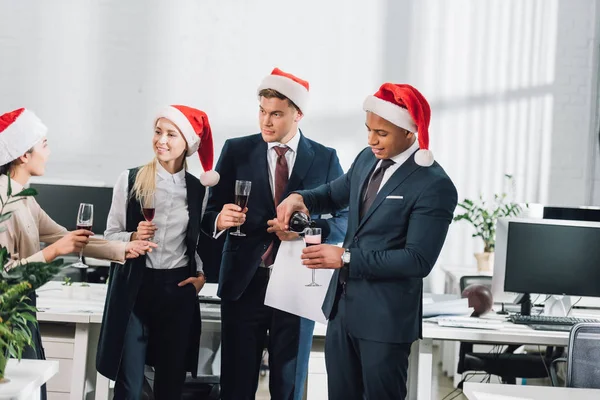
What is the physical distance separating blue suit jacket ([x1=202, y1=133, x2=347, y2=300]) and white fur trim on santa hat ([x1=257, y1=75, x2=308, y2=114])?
156 millimetres

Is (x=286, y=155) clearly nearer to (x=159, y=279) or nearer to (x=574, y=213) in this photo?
(x=159, y=279)

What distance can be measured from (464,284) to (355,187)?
2.04 metres

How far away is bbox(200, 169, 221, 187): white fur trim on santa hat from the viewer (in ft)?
10.5

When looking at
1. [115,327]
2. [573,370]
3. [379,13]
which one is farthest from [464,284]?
[379,13]

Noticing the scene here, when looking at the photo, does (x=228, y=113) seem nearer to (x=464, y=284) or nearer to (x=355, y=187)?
(x=464, y=284)

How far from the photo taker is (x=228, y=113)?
22.2 feet

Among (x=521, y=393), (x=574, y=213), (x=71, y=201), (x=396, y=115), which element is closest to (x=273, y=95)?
(x=396, y=115)

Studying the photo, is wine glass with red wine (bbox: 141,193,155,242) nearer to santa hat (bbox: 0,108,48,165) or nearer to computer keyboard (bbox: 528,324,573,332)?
santa hat (bbox: 0,108,48,165)

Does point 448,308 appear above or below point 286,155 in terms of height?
below

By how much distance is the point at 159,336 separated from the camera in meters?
3.08

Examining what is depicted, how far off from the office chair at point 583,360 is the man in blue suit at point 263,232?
97 cm

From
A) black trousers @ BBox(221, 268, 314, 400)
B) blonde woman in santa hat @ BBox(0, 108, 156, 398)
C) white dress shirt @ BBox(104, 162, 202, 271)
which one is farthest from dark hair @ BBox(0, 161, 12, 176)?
black trousers @ BBox(221, 268, 314, 400)

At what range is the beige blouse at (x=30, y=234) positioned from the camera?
2838 millimetres

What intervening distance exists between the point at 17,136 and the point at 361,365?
1470mm
